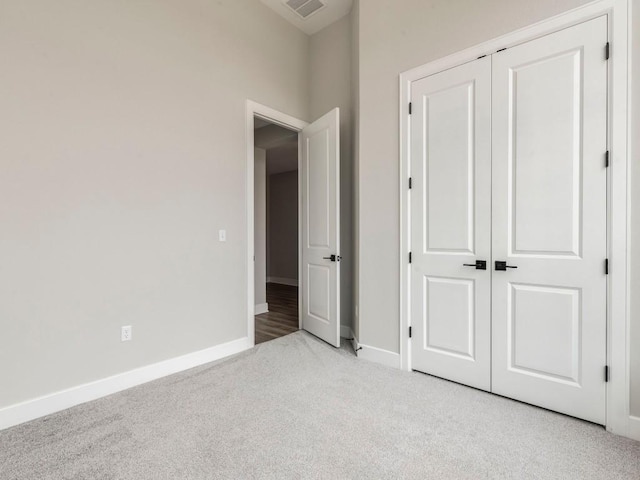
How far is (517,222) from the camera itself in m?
2.15

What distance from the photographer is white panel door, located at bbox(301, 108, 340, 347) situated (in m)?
3.19

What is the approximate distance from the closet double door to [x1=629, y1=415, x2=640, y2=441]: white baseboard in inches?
4.7

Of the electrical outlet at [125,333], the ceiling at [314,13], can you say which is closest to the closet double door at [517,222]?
the ceiling at [314,13]

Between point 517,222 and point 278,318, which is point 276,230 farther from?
point 517,222

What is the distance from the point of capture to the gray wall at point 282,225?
7.84 meters

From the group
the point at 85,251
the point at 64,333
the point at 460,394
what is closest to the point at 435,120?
the point at 460,394

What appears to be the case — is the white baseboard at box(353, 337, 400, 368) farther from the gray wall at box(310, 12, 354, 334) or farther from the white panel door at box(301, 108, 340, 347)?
the gray wall at box(310, 12, 354, 334)

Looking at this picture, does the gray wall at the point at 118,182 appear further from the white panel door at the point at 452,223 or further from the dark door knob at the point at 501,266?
the dark door knob at the point at 501,266

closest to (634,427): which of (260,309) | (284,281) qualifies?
(260,309)

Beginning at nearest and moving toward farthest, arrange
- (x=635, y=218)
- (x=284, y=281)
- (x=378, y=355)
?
(x=635, y=218), (x=378, y=355), (x=284, y=281)

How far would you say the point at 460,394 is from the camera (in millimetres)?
2262

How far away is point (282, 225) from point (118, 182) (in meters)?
5.87

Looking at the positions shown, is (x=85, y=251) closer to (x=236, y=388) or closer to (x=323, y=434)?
(x=236, y=388)

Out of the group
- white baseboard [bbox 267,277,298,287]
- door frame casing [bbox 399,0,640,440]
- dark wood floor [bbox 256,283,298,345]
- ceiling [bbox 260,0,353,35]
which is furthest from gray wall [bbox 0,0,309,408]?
white baseboard [bbox 267,277,298,287]
